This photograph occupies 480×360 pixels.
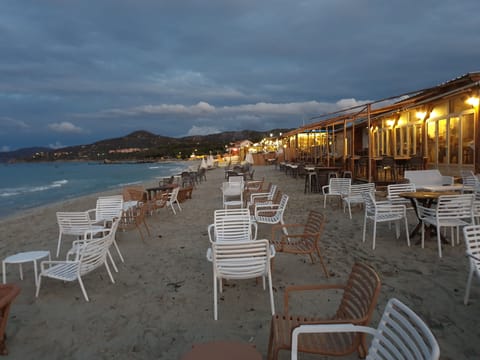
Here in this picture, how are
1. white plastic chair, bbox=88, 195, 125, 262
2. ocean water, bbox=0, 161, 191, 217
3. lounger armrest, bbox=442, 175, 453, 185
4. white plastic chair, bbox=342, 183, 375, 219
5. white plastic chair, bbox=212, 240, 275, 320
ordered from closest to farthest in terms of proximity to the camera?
white plastic chair, bbox=212, 240, 275, 320 → white plastic chair, bbox=88, 195, 125, 262 → white plastic chair, bbox=342, 183, 375, 219 → lounger armrest, bbox=442, 175, 453, 185 → ocean water, bbox=0, 161, 191, 217

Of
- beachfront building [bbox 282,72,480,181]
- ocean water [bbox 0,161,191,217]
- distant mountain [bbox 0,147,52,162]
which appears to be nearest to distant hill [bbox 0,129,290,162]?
distant mountain [bbox 0,147,52,162]

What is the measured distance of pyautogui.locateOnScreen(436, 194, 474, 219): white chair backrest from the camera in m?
4.60

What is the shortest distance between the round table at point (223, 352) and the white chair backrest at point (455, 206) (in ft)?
12.8

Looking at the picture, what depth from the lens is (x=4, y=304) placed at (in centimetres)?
267

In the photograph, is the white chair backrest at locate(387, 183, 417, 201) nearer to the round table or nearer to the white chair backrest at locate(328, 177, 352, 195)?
the white chair backrest at locate(328, 177, 352, 195)

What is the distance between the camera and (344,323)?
6.57ft

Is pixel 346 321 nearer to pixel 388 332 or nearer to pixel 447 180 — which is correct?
pixel 388 332

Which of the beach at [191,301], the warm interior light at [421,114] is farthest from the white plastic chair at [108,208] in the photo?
the warm interior light at [421,114]

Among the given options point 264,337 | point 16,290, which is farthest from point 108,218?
point 264,337

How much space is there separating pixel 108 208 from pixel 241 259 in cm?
440

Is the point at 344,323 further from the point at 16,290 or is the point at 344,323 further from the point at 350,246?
the point at 350,246

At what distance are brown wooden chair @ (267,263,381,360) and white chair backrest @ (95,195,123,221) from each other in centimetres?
505

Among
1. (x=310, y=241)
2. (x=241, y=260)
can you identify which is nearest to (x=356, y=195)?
(x=310, y=241)

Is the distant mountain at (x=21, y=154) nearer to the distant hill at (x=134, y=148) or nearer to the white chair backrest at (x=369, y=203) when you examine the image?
the distant hill at (x=134, y=148)
